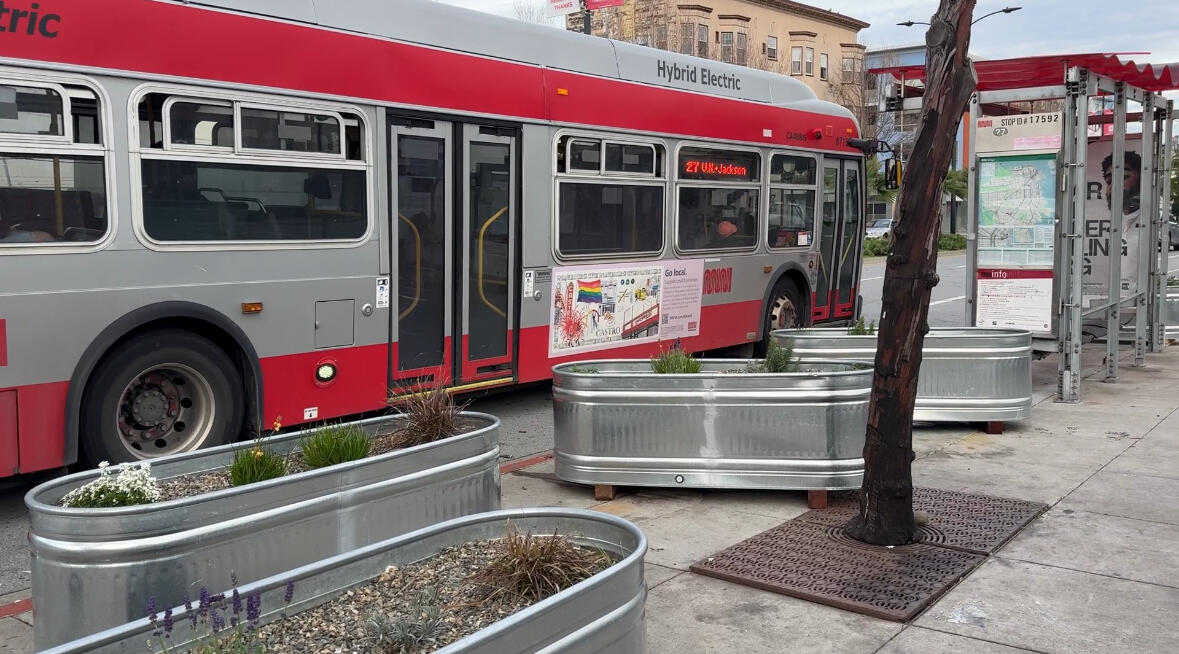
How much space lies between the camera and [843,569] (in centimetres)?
523

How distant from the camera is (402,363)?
8.55 metres

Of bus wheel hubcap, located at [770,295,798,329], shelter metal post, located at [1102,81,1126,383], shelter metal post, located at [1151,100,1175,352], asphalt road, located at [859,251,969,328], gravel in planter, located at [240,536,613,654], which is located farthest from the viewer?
asphalt road, located at [859,251,969,328]

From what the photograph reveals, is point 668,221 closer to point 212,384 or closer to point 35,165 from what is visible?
point 212,384

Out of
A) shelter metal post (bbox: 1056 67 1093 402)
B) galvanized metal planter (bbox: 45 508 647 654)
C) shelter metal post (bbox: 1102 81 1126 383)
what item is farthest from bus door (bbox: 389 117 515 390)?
shelter metal post (bbox: 1102 81 1126 383)

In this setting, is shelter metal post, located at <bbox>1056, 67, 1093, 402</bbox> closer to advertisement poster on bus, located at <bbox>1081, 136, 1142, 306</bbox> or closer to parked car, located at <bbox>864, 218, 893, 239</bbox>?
advertisement poster on bus, located at <bbox>1081, 136, 1142, 306</bbox>

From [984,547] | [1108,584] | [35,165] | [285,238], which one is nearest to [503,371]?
[285,238]

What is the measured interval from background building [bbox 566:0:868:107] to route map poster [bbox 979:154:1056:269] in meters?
34.8

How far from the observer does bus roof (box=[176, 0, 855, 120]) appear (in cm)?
795

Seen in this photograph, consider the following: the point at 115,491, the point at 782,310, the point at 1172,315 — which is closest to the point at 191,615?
the point at 115,491

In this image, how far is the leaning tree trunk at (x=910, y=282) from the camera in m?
5.42

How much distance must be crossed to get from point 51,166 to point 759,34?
2069 inches

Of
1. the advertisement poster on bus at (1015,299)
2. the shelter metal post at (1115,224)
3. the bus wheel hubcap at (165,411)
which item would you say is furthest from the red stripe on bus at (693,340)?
the shelter metal post at (1115,224)

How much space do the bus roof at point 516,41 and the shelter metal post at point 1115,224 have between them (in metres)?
3.87

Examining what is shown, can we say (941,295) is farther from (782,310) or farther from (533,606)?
(533,606)
